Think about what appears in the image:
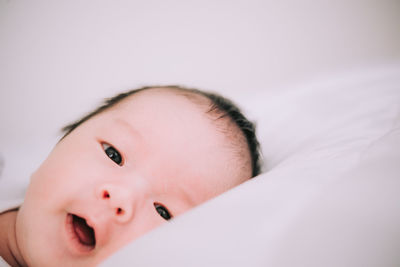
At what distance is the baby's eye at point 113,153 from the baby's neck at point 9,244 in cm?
28

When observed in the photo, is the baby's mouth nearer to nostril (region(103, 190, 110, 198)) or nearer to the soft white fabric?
nostril (region(103, 190, 110, 198))

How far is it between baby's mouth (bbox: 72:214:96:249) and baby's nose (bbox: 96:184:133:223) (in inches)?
2.4

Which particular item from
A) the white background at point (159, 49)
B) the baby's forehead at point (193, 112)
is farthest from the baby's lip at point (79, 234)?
the white background at point (159, 49)

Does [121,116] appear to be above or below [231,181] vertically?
above

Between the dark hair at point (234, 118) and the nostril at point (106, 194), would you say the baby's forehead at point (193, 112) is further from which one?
the nostril at point (106, 194)

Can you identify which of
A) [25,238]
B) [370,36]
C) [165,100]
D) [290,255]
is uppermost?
[370,36]

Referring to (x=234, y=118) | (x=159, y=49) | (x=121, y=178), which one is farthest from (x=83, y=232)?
(x=159, y=49)

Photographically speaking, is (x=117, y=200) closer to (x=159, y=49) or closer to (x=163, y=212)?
(x=163, y=212)

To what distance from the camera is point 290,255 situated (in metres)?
0.29

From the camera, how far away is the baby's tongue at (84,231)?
476 mm

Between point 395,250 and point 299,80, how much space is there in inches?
34.5

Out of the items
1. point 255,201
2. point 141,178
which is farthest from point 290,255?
point 141,178

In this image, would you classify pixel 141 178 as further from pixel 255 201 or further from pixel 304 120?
pixel 304 120

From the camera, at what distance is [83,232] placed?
1.58 ft
